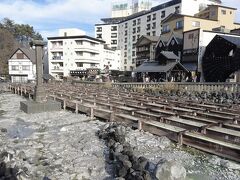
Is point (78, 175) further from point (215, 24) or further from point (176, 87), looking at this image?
point (215, 24)

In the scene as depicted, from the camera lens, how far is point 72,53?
64.9 metres

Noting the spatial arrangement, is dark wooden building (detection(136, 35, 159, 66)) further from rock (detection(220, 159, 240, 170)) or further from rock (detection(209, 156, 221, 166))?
rock (detection(220, 159, 240, 170))

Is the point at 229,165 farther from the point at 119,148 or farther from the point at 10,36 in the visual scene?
the point at 10,36

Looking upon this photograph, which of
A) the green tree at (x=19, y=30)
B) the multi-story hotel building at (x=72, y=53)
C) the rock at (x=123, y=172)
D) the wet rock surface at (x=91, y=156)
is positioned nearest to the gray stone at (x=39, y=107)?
the wet rock surface at (x=91, y=156)

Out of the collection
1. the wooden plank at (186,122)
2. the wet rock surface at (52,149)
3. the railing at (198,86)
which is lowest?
the wet rock surface at (52,149)

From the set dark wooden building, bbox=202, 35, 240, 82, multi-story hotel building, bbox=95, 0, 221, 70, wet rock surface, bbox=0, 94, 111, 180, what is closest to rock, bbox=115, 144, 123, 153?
wet rock surface, bbox=0, 94, 111, 180

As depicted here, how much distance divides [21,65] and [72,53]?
41.4ft

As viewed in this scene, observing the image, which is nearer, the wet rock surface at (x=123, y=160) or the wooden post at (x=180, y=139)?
the wet rock surface at (x=123, y=160)

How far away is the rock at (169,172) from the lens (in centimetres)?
511

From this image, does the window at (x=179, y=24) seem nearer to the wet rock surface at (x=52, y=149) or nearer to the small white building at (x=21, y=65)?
the small white building at (x=21, y=65)

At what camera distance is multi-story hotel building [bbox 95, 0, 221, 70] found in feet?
197

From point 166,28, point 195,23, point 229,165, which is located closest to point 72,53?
point 166,28

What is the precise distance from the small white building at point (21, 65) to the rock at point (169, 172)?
56.8 m

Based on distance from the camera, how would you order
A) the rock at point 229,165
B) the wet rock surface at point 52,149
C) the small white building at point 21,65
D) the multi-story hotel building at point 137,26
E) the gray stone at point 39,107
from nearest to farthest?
1. the wet rock surface at point 52,149
2. the rock at point 229,165
3. the gray stone at point 39,107
4. the small white building at point 21,65
5. the multi-story hotel building at point 137,26
